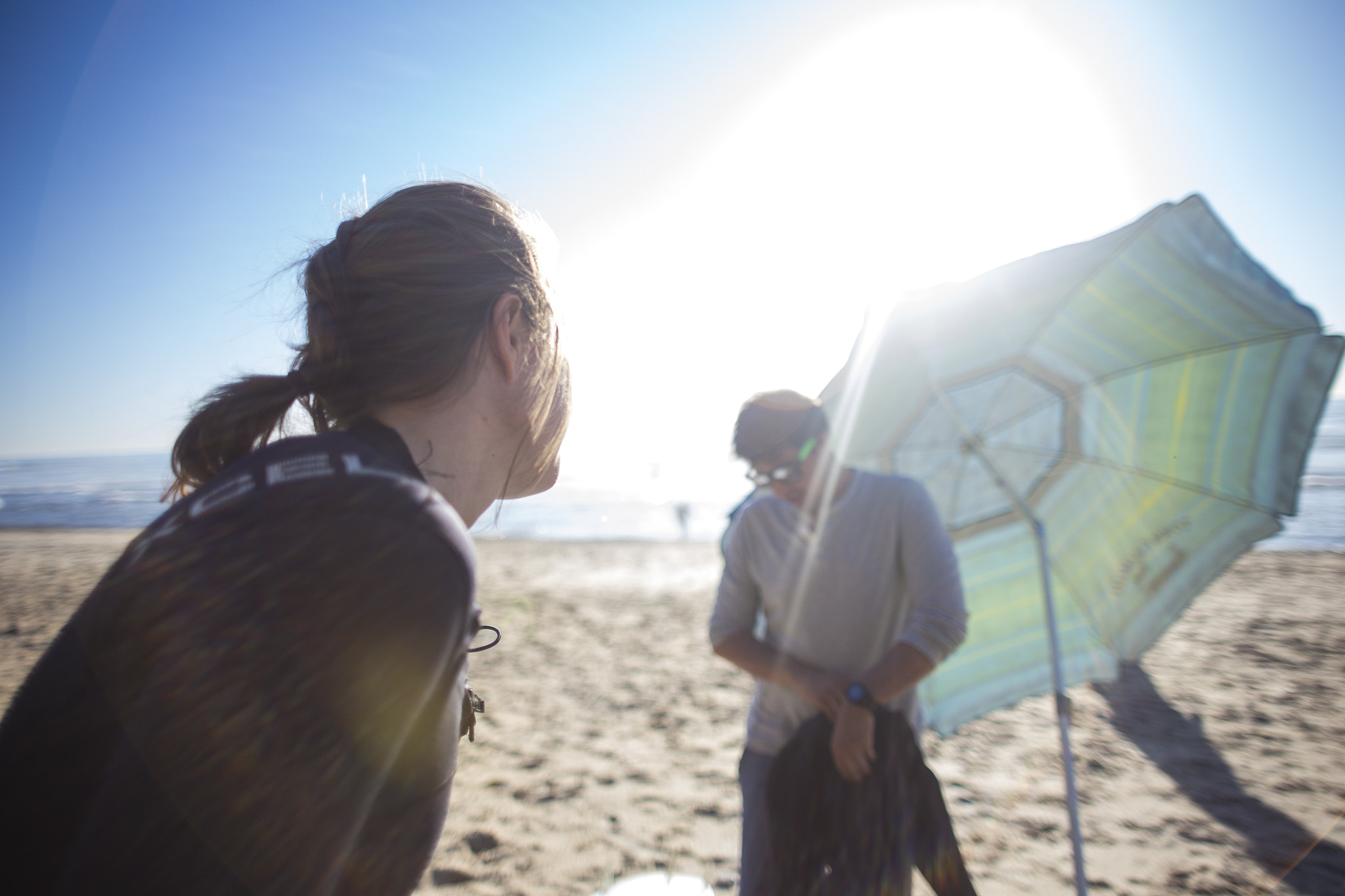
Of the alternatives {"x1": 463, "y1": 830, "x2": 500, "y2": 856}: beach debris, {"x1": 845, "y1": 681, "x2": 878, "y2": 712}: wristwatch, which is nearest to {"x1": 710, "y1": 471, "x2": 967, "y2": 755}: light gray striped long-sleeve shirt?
{"x1": 845, "y1": 681, "x2": 878, "y2": 712}: wristwatch

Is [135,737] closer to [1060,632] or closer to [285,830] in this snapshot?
[285,830]

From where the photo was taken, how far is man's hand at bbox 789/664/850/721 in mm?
2115

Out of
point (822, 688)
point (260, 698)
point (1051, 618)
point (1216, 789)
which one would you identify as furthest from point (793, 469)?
point (1216, 789)

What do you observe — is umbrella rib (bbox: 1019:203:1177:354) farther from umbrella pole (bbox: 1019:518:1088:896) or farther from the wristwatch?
the wristwatch

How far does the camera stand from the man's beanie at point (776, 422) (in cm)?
229

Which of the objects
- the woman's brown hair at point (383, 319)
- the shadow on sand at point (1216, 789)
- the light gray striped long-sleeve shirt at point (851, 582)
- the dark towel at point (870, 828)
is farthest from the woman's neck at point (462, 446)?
the shadow on sand at point (1216, 789)

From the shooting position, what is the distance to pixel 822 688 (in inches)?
84.5

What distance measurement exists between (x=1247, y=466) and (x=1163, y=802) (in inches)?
111

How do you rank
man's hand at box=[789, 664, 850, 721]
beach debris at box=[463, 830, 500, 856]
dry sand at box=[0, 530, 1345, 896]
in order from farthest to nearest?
beach debris at box=[463, 830, 500, 856], dry sand at box=[0, 530, 1345, 896], man's hand at box=[789, 664, 850, 721]

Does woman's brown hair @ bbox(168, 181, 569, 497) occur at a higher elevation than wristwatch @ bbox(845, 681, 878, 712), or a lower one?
higher

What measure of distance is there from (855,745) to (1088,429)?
1638 mm

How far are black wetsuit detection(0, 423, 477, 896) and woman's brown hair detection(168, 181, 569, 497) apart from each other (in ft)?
1.08

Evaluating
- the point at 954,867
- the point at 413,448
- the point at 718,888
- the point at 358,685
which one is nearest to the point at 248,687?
the point at 358,685

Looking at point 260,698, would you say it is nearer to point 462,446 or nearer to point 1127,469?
point 462,446
